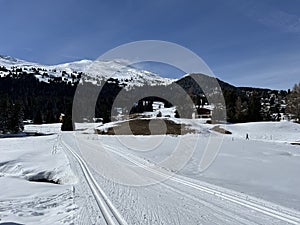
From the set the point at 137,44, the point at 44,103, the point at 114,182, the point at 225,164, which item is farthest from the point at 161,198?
the point at 44,103

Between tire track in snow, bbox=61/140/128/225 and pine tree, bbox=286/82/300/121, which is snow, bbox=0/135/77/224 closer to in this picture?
tire track in snow, bbox=61/140/128/225

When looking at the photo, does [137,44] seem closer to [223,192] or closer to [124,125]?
[223,192]

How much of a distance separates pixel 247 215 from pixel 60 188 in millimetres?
7163

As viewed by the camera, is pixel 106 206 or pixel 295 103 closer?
pixel 106 206

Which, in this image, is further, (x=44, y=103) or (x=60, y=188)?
(x=44, y=103)

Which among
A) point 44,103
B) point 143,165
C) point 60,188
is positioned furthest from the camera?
point 44,103

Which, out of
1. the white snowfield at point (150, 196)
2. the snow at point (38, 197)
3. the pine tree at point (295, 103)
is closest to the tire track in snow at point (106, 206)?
the white snowfield at point (150, 196)

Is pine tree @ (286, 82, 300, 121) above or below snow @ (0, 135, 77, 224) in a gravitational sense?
above

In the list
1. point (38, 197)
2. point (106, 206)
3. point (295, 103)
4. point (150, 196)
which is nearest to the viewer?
point (106, 206)

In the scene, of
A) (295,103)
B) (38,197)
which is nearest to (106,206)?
(38,197)

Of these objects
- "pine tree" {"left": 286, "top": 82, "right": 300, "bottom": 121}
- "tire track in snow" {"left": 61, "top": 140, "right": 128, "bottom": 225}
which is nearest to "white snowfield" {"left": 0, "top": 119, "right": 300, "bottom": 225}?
"tire track in snow" {"left": 61, "top": 140, "right": 128, "bottom": 225}

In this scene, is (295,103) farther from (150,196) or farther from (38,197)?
(38,197)

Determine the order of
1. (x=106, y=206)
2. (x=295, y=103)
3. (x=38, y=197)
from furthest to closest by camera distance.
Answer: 1. (x=295, y=103)
2. (x=38, y=197)
3. (x=106, y=206)

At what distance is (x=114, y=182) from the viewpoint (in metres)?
12.1
